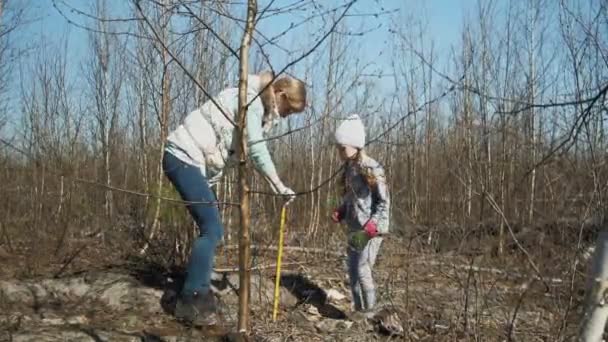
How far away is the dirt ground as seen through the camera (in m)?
2.94

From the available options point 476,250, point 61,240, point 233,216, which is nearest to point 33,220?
point 61,240

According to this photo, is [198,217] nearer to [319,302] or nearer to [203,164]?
[203,164]

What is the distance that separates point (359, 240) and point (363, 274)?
0.80ft

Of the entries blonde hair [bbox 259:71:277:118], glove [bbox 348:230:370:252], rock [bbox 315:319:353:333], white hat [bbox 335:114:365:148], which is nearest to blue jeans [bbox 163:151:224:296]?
blonde hair [bbox 259:71:277:118]

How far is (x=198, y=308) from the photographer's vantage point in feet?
11.0

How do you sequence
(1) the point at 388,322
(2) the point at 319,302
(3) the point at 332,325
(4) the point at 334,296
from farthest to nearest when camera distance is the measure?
(4) the point at 334,296 < (2) the point at 319,302 < (3) the point at 332,325 < (1) the point at 388,322

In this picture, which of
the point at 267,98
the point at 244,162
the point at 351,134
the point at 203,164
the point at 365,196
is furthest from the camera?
the point at 365,196

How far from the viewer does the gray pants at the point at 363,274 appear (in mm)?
3846

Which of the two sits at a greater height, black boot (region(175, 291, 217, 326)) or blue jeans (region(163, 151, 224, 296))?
blue jeans (region(163, 151, 224, 296))

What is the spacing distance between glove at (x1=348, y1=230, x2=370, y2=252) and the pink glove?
1.0 inches

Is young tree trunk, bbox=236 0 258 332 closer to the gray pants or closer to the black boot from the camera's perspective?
the black boot

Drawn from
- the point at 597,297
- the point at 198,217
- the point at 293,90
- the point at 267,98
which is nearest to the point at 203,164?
the point at 198,217

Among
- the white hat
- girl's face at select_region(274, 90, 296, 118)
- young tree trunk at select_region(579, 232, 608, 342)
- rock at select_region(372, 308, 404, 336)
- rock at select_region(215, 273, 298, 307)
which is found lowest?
rock at select_region(372, 308, 404, 336)

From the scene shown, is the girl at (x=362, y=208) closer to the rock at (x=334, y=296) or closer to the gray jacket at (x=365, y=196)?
the gray jacket at (x=365, y=196)
